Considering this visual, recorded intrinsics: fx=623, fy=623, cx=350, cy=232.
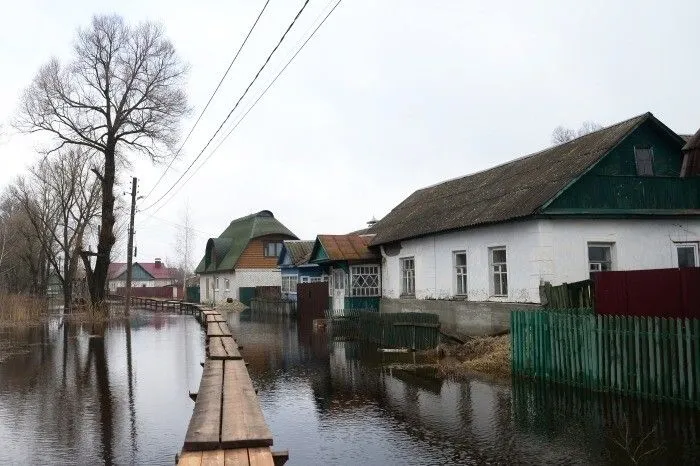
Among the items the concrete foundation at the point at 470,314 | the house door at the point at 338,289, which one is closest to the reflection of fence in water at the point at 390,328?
the concrete foundation at the point at 470,314

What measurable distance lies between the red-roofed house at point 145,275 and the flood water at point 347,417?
92284 millimetres

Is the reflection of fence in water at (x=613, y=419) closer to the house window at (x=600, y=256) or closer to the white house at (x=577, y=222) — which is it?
the white house at (x=577, y=222)

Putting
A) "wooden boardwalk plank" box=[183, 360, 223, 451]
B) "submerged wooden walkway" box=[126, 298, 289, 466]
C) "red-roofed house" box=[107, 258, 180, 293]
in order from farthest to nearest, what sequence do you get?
"red-roofed house" box=[107, 258, 180, 293], "wooden boardwalk plank" box=[183, 360, 223, 451], "submerged wooden walkway" box=[126, 298, 289, 466]

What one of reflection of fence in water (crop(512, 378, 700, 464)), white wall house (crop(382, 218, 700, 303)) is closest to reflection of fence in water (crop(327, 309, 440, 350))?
white wall house (crop(382, 218, 700, 303))

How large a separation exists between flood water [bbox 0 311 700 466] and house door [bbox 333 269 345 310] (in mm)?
10678

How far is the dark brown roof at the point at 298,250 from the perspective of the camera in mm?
37562

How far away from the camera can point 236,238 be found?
5128 centimetres

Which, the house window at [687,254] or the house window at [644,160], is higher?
the house window at [644,160]

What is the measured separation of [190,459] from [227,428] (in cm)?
78

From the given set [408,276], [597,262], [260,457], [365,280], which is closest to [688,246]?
[597,262]

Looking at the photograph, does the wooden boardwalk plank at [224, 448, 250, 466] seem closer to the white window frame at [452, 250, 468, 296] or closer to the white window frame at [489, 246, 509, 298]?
the white window frame at [489, 246, 509, 298]

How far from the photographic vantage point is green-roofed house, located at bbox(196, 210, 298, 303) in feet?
154

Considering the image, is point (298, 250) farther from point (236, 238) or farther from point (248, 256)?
point (236, 238)

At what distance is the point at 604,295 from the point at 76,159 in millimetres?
38542
